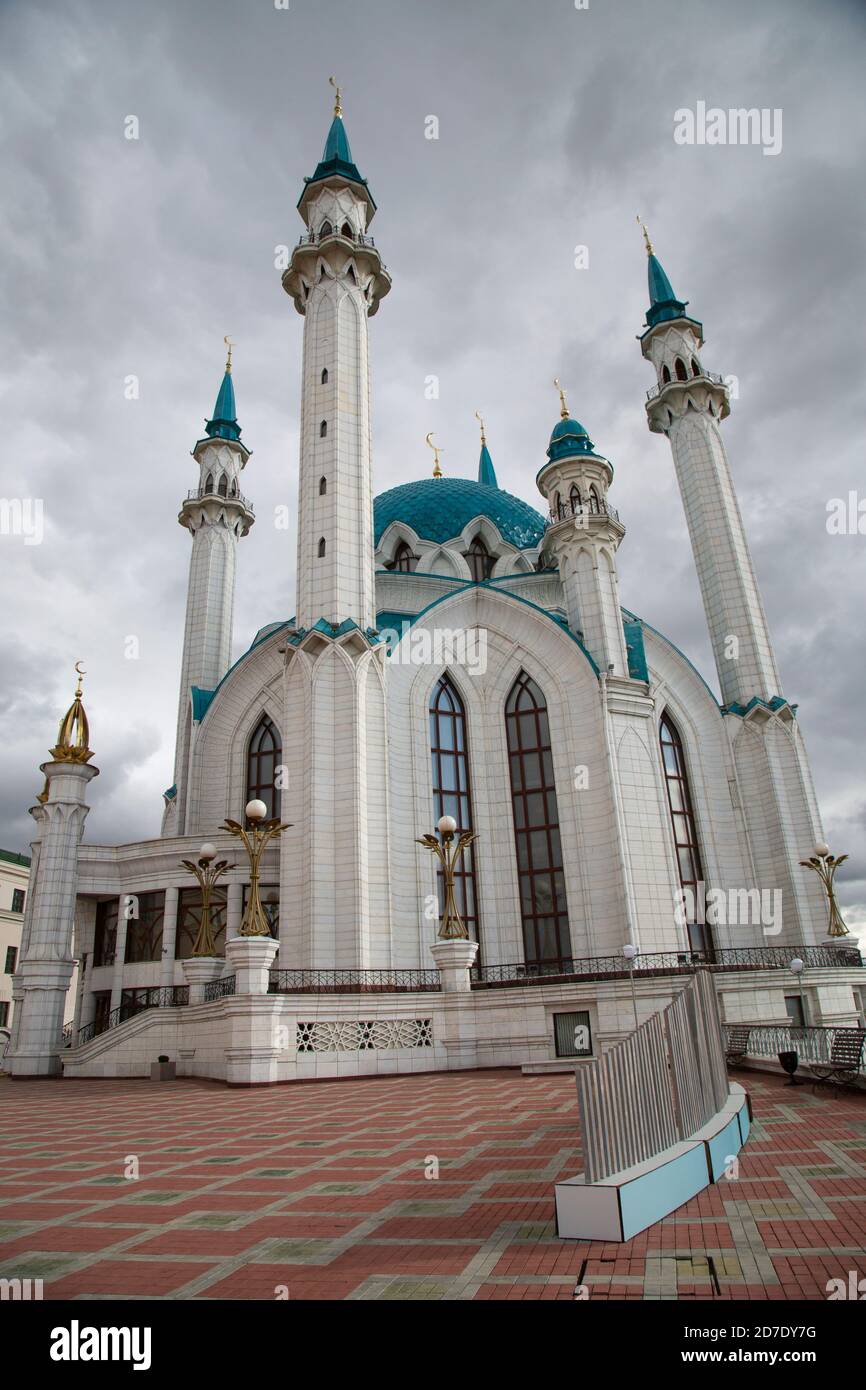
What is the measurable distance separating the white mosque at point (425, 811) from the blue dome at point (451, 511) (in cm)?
438

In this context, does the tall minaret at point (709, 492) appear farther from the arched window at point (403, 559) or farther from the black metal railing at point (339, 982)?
the black metal railing at point (339, 982)

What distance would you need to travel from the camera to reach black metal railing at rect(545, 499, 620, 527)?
29.1 meters

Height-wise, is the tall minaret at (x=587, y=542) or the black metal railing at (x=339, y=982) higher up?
Answer: the tall minaret at (x=587, y=542)

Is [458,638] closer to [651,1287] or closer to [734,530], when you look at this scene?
[734,530]

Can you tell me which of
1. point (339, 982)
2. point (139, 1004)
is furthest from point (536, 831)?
point (139, 1004)

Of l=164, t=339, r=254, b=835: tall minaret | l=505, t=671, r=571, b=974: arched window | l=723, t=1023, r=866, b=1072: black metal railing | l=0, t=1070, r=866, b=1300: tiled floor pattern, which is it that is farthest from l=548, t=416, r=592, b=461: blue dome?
l=0, t=1070, r=866, b=1300: tiled floor pattern

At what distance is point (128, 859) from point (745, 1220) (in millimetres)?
25183

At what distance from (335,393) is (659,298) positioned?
1957cm

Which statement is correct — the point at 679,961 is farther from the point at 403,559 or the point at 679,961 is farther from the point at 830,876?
the point at 403,559

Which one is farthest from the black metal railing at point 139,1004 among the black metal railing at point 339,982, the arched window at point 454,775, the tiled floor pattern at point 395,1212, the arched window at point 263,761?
the tiled floor pattern at point 395,1212

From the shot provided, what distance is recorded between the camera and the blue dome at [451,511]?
37.5m

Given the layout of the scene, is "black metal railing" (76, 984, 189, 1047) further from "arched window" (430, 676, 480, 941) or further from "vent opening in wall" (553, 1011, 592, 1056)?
"vent opening in wall" (553, 1011, 592, 1056)

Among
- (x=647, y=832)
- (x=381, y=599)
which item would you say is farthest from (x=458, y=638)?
(x=647, y=832)

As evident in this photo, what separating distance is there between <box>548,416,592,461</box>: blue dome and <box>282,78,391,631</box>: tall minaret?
26.3ft
